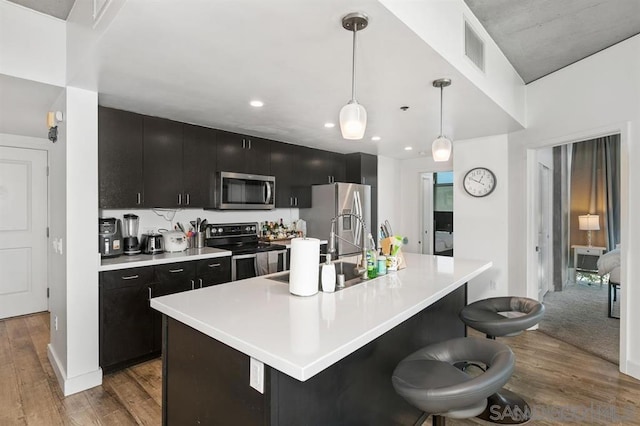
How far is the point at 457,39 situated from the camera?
204cm

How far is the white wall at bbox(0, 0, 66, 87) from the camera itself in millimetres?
2109

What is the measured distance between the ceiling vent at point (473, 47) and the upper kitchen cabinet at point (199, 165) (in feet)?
8.49

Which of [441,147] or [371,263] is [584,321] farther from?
[371,263]

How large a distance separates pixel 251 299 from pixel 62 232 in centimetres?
186

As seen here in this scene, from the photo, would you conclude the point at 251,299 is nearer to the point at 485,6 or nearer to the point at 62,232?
the point at 62,232

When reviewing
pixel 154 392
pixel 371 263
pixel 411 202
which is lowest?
pixel 154 392

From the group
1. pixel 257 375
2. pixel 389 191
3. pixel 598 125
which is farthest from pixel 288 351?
pixel 389 191

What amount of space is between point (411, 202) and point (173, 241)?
13.6 feet

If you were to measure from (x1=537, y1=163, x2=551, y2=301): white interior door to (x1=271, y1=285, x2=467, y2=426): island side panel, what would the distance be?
3.01m

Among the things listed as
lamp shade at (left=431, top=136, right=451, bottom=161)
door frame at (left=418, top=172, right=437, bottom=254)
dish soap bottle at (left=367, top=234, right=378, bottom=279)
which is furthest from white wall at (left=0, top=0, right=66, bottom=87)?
door frame at (left=418, top=172, right=437, bottom=254)

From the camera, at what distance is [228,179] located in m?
3.75

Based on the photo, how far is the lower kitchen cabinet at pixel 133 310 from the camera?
2619 mm

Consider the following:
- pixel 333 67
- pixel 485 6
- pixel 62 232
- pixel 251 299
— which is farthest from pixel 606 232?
pixel 62 232

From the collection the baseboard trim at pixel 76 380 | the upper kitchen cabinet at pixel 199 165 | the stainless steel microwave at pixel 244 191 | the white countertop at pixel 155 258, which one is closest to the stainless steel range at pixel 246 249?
the white countertop at pixel 155 258
